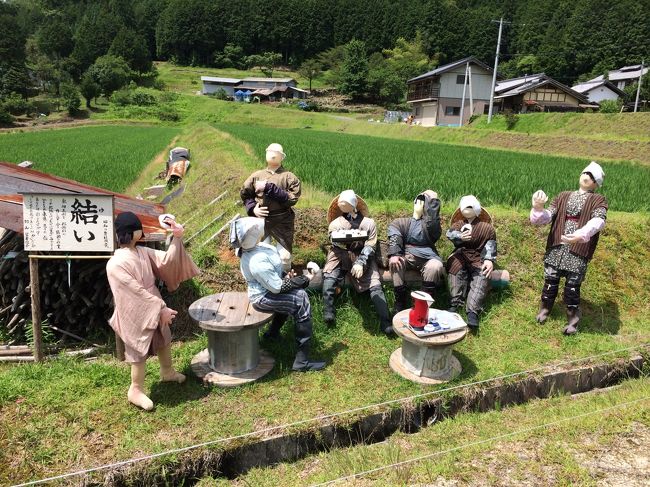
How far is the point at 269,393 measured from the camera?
398 cm

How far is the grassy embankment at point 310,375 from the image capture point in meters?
3.38

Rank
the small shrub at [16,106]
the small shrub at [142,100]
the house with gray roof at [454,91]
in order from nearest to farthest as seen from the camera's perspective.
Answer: the house with gray roof at [454,91] → the small shrub at [16,106] → the small shrub at [142,100]

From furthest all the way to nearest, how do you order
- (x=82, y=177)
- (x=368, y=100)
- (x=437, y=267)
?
(x=368, y=100), (x=82, y=177), (x=437, y=267)

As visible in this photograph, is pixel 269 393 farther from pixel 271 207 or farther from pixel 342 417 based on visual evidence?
pixel 271 207

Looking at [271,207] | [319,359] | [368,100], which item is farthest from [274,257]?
[368,100]

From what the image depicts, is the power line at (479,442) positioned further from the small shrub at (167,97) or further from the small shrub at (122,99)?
the small shrub at (167,97)

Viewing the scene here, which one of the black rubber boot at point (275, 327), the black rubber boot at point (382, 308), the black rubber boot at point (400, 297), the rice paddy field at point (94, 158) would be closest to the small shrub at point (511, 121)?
the rice paddy field at point (94, 158)

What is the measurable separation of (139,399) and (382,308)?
2620 mm

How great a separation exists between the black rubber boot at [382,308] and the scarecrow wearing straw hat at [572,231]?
6.47 ft

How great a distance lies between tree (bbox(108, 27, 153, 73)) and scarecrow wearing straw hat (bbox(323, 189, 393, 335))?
6984cm

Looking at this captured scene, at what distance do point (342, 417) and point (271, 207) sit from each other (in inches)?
94.8

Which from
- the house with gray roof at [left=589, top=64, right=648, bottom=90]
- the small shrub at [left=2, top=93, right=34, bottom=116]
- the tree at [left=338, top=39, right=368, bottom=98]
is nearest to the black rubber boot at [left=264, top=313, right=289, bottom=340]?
the small shrub at [left=2, top=93, right=34, bottom=116]

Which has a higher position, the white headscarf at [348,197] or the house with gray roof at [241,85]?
the house with gray roof at [241,85]

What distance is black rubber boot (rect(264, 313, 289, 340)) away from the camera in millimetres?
4707
